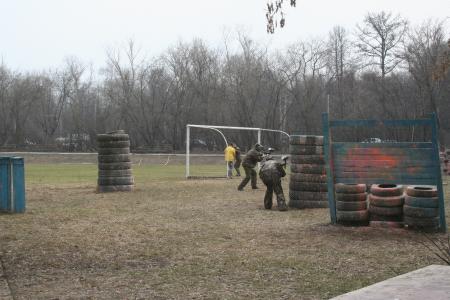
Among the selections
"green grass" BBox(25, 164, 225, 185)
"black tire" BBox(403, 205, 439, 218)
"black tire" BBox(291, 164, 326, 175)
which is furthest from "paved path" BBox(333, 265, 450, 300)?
"green grass" BBox(25, 164, 225, 185)

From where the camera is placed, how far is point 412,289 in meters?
4.27

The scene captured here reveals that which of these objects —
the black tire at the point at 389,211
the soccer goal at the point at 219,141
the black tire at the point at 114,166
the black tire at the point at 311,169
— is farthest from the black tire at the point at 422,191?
the soccer goal at the point at 219,141

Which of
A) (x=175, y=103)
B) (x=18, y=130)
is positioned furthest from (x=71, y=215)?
(x=18, y=130)

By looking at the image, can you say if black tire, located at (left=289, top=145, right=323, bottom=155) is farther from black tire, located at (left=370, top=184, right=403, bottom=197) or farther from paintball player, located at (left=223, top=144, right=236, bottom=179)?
paintball player, located at (left=223, top=144, right=236, bottom=179)

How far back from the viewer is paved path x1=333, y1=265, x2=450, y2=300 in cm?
403

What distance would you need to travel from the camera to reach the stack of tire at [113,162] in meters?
19.6

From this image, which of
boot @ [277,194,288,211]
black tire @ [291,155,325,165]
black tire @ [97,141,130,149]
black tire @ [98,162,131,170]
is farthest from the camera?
black tire @ [98,162,131,170]

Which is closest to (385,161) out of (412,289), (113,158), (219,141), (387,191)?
(387,191)

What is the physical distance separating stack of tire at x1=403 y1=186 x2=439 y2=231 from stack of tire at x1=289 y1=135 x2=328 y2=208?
159 inches

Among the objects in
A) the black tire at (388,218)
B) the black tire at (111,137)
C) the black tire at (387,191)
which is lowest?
the black tire at (388,218)

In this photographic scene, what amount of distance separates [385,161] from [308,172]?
3.79 m

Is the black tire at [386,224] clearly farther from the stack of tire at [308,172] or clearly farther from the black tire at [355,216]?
the stack of tire at [308,172]

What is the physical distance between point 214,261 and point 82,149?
64742mm

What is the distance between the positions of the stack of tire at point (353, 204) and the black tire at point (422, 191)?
2.81 ft
